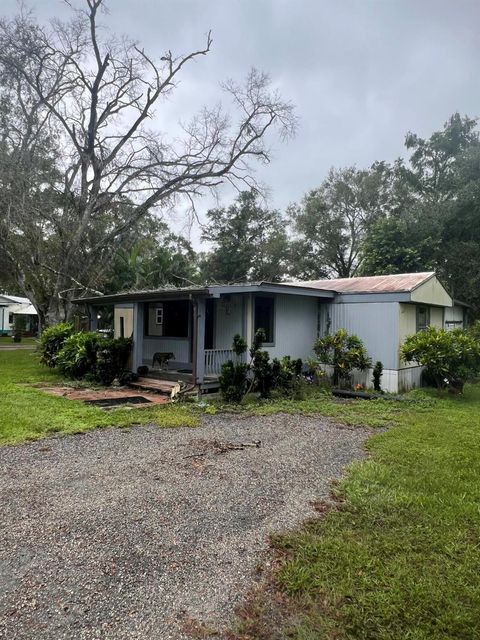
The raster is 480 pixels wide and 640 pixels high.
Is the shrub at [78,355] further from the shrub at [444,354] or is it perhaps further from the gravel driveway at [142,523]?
the shrub at [444,354]

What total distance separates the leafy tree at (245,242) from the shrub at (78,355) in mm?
18418

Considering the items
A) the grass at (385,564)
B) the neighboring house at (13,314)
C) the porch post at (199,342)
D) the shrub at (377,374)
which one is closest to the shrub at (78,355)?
the porch post at (199,342)

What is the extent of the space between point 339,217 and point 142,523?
27567mm

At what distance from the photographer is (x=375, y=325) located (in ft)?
34.2

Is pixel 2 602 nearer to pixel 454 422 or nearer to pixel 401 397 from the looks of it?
pixel 454 422

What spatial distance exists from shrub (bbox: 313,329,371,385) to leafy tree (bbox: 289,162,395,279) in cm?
Result: 1790

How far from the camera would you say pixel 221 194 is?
22.0 meters

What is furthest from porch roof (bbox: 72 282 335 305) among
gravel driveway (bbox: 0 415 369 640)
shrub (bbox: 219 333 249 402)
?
gravel driveway (bbox: 0 415 369 640)

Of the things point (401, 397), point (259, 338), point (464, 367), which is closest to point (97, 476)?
point (259, 338)

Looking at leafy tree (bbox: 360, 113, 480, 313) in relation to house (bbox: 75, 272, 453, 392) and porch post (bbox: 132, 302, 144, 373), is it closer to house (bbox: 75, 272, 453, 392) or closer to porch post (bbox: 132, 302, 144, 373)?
house (bbox: 75, 272, 453, 392)

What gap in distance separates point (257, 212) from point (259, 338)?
24.2m

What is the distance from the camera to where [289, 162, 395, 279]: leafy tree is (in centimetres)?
2758

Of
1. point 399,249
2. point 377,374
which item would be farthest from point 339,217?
point 377,374

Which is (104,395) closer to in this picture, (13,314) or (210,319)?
(210,319)
